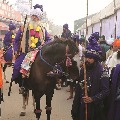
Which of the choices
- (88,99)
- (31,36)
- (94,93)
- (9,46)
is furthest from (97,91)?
(9,46)

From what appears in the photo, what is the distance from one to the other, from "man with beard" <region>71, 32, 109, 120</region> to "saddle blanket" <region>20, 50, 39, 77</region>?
1969 millimetres

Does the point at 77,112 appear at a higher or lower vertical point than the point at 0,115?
higher

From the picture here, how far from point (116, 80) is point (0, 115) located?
3.93 m

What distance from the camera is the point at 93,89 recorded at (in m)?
4.64

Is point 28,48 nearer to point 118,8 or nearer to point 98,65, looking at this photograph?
point 98,65

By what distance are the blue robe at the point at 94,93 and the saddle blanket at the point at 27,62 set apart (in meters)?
1.96

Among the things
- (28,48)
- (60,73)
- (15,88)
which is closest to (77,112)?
(60,73)

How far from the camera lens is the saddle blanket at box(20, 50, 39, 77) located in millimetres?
6633

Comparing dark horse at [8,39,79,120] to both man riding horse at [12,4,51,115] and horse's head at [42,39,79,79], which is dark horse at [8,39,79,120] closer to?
horse's head at [42,39,79,79]

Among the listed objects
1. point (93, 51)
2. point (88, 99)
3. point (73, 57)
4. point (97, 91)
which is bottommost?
point (88, 99)

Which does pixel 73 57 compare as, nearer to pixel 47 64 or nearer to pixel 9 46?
pixel 47 64

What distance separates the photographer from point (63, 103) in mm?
9406

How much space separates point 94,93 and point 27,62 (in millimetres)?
2453

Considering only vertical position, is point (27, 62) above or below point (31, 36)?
below
